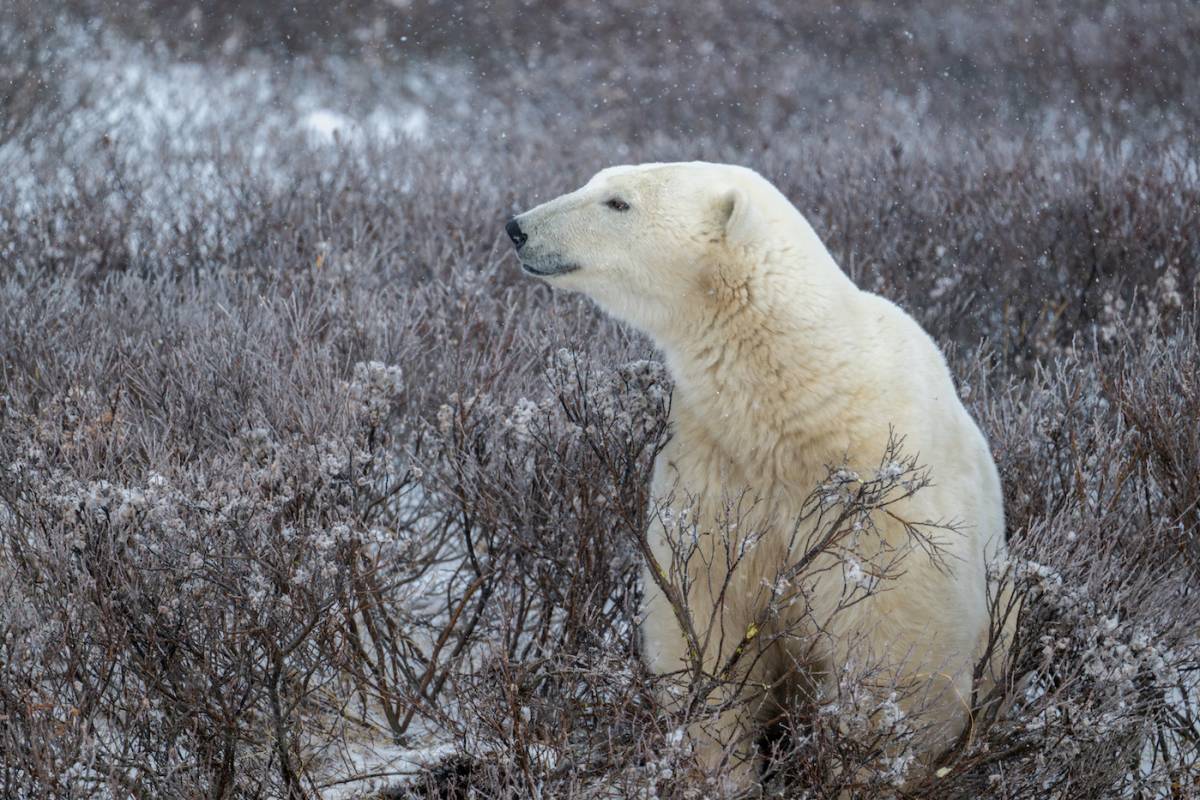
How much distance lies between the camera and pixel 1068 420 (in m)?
3.27

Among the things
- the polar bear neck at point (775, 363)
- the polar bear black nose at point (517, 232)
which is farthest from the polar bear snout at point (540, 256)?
the polar bear neck at point (775, 363)

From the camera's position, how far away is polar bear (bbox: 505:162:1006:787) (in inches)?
86.9

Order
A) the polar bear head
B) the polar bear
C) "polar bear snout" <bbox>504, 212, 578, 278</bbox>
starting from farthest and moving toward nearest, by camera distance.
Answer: "polar bear snout" <bbox>504, 212, 578, 278</bbox>
the polar bear head
the polar bear

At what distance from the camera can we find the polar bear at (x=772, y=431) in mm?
2207

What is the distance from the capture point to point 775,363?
229 centimetres

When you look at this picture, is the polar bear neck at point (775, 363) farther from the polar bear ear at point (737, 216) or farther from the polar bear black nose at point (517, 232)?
the polar bear black nose at point (517, 232)

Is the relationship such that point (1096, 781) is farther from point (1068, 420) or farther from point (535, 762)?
point (1068, 420)

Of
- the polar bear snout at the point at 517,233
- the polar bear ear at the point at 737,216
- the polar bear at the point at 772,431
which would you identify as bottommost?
the polar bear at the point at 772,431

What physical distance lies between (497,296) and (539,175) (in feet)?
9.49

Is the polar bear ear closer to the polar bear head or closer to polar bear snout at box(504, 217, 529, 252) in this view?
the polar bear head

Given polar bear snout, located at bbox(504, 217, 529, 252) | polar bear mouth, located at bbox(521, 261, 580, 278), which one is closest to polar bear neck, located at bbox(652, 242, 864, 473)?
polar bear mouth, located at bbox(521, 261, 580, 278)

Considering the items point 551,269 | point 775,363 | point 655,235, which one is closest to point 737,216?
point 655,235

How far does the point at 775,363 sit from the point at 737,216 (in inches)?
11.0

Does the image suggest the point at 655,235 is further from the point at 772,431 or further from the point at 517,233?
the point at 772,431
